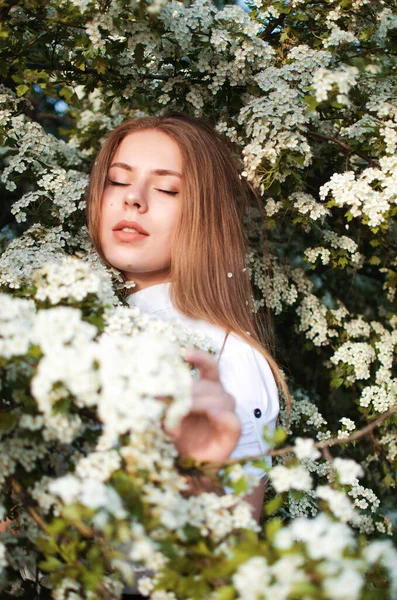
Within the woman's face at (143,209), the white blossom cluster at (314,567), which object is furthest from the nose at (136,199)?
the white blossom cluster at (314,567)

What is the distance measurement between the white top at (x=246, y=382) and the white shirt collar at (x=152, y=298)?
0.03 feet

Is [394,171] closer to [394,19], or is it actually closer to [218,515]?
[394,19]

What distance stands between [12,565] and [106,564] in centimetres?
33

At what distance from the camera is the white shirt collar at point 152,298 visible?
2719 millimetres

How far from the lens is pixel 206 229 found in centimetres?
285

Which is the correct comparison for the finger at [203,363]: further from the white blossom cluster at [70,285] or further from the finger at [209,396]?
the white blossom cluster at [70,285]

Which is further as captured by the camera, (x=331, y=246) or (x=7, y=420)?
(x=331, y=246)

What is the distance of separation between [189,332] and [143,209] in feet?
2.38

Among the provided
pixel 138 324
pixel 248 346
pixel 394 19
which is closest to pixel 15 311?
pixel 138 324

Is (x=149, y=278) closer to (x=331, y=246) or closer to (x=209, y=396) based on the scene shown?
(x=331, y=246)

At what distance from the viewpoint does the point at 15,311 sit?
1560mm

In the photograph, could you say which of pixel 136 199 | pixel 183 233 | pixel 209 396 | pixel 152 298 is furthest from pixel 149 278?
pixel 209 396

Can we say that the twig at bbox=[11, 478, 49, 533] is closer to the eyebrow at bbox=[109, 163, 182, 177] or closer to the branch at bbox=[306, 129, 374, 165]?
the eyebrow at bbox=[109, 163, 182, 177]

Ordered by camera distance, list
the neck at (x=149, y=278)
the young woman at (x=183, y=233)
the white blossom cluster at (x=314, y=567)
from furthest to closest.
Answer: the neck at (x=149, y=278)
the young woman at (x=183, y=233)
the white blossom cluster at (x=314, y=567)
